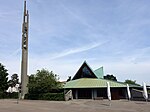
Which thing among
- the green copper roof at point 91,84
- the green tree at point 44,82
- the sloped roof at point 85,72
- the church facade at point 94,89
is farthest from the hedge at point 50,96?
the sloped roof at point 85,72

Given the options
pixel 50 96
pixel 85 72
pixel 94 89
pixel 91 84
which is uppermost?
pixel 85 72

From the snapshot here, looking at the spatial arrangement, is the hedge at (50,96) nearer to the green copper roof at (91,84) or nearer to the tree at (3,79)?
the green copper roof at (91,84)

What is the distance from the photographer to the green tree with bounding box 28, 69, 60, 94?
38844 millimetres

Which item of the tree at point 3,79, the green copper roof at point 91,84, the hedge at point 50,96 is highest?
the tree at point 3,79

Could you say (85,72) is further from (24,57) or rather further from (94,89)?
(24,57)

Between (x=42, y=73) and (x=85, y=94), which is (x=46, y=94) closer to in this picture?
(x=42, y=73)

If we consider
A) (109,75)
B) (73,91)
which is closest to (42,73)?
(73,91)

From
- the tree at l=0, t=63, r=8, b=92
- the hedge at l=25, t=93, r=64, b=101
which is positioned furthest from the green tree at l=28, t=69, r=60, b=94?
the tree at l=0, t=63, r=8, b=92

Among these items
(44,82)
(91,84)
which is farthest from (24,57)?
(91,84)

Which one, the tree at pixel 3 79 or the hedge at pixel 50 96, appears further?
the tree at pixel 3 79

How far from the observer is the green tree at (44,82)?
127ft

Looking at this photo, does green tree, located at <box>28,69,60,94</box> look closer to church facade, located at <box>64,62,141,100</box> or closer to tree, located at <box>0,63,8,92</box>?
church facade, located at <box>64,62,141,100</box>

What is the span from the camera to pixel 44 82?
127 feet

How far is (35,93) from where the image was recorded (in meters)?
41.4
